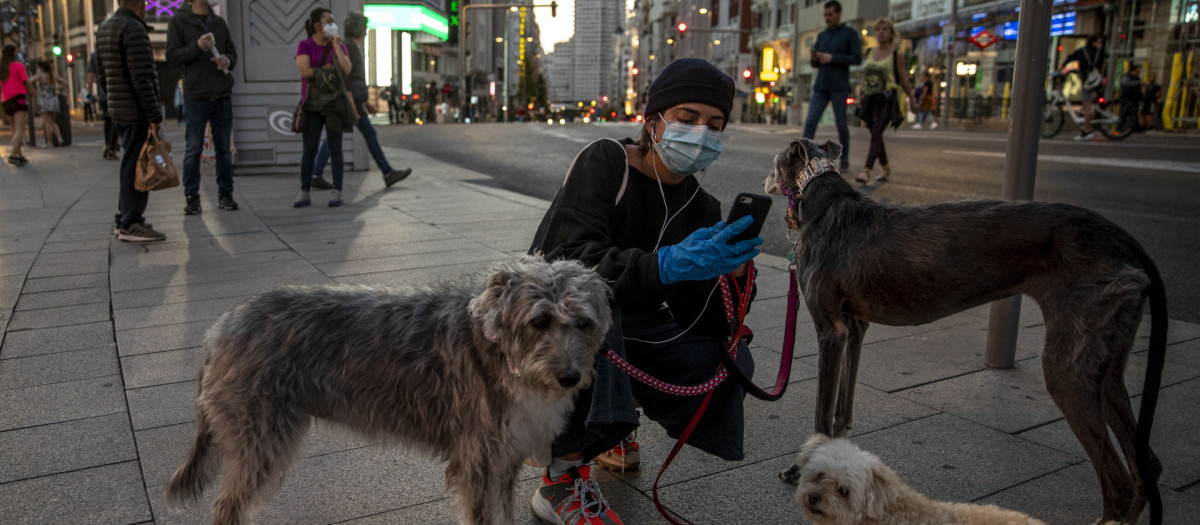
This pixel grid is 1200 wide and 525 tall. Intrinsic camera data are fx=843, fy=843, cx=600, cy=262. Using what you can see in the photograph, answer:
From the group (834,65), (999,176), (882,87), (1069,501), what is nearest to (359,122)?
(834,65)

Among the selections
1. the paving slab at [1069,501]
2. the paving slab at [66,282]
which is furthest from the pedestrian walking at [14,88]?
the paving slab at [1069,501]

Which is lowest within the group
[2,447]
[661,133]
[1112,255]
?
[2,447]

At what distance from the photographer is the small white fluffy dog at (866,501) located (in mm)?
2523

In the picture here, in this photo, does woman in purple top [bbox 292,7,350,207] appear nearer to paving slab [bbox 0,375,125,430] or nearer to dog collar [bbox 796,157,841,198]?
paving slab [bbox 0,375,125,430]

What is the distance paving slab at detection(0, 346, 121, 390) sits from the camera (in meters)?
4.30

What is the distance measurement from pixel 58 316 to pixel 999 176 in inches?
446

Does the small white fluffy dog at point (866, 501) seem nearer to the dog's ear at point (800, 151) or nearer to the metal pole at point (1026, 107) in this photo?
the dog's ear at point (800, 151)

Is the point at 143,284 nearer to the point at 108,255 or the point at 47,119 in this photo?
the point at 108,255

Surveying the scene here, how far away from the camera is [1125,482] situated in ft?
9.02

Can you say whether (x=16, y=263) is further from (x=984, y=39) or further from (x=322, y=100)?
(x=984, y=39)

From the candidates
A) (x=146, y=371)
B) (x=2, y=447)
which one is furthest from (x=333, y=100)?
(x=2, y=447)

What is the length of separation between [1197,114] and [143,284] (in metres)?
28.4

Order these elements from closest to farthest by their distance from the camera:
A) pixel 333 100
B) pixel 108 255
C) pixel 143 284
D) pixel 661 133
Answer: pixel 661 133 < pixel 143 284 < pixel 108 255 < pixel 333 100

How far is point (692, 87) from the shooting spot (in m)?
3.24
